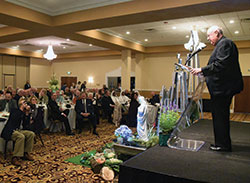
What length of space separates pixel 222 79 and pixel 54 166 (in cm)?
331

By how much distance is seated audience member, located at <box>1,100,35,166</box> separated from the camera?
4.33 meters

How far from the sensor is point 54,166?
4297mm

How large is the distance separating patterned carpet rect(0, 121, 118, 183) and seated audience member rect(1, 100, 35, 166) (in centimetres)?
17

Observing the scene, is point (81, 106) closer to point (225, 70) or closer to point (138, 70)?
point (225, 70)

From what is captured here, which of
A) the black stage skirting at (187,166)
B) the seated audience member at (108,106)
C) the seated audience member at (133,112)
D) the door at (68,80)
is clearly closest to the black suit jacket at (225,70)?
the black stage skirting at (187,166)

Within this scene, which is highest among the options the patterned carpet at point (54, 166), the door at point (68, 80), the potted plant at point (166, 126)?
the door at point (68, 80)

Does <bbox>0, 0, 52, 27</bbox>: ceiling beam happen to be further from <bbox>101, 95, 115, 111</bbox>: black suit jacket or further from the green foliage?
the green foliage

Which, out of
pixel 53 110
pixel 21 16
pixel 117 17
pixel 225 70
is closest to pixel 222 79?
pixel 225 70

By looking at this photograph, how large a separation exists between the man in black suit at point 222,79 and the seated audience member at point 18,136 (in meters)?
3.39

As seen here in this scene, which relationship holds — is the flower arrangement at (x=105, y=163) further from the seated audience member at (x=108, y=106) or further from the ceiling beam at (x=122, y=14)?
the seated audience member at (x=108, y=106)

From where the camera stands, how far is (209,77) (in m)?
2.86

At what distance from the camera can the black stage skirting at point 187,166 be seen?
2.11 metres

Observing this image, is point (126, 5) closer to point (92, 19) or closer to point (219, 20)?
point (92, 19)

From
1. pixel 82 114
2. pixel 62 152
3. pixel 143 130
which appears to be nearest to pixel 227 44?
pixel 143 130
